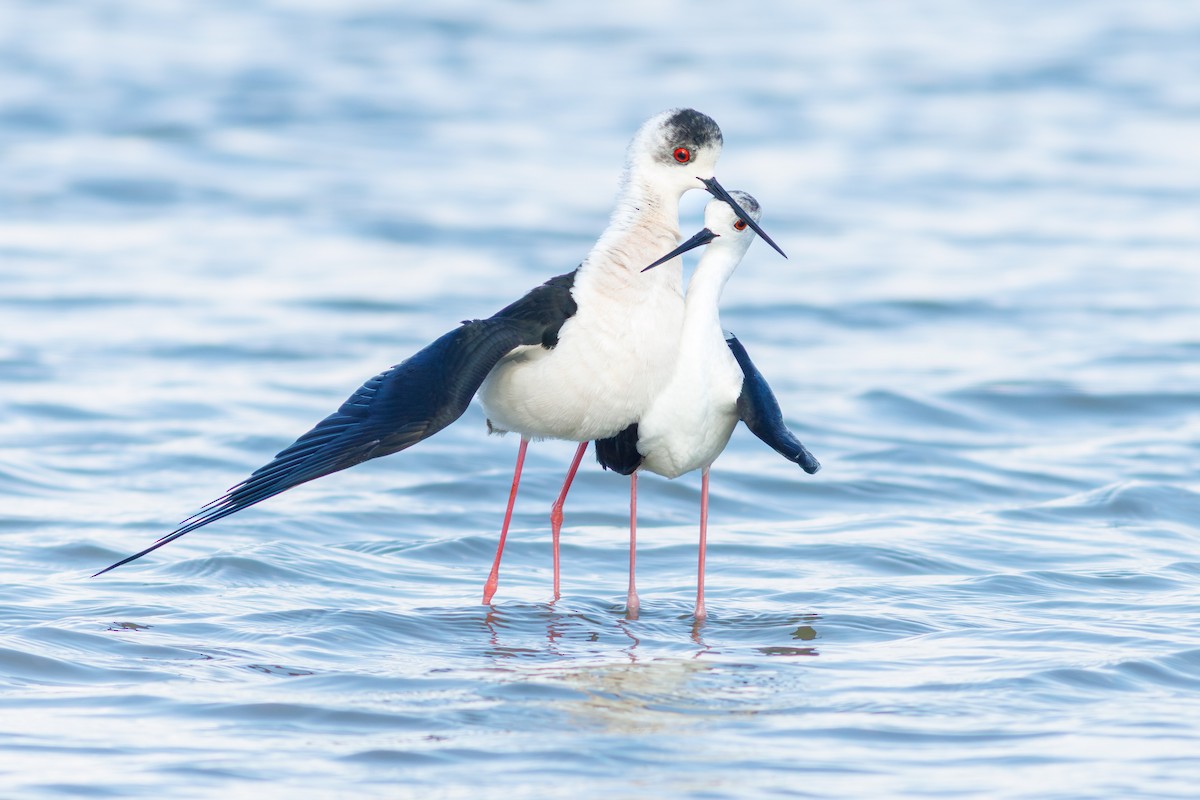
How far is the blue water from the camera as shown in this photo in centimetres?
634

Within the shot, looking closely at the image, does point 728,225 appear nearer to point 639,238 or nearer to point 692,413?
point 639,238

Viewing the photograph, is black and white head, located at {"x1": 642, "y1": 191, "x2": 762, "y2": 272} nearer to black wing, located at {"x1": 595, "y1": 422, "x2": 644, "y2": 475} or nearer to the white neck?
the white neck

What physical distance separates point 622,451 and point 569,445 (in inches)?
175

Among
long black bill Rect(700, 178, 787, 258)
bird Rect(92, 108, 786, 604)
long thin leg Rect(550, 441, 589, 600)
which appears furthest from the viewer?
long thin leg Rect(550, 441, 589, 600)

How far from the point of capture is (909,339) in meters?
15.5

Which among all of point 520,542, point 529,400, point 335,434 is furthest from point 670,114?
point 520,542

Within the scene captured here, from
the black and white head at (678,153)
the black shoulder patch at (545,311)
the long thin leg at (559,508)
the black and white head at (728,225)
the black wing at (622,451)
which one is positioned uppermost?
the black and white head at (678,153)

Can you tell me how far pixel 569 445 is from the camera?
40.7 ft

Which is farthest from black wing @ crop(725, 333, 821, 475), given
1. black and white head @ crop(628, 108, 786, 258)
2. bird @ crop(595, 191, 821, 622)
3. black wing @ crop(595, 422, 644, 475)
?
black and white head @ crop(628, 108, 786, 258)

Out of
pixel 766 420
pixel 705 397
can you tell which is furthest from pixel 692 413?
→ pixel 766 420

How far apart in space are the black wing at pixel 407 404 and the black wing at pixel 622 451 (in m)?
0.59

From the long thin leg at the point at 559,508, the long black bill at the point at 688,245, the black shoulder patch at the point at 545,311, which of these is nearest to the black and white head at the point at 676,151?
the long black bill at the point at 688,245

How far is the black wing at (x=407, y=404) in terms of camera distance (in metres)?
6.62

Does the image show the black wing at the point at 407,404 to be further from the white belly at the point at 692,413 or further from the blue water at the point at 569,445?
the blue water at the point at 569,445
